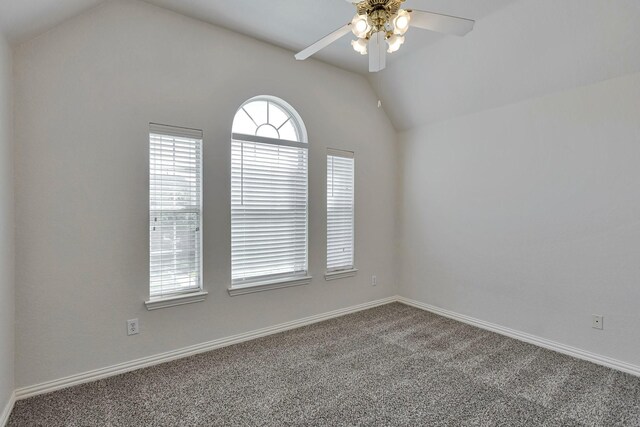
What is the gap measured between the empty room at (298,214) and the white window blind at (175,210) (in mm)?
→ 18

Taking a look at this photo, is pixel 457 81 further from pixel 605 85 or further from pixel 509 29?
pixel 605 85

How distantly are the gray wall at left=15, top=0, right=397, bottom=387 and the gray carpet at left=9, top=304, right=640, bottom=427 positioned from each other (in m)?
0.33

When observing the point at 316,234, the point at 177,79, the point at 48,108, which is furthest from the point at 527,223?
the point at 48,108

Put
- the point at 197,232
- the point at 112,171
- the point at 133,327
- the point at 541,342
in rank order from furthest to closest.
A: the point at 541,342
the point at 197,232
the point at 133,327
the point at 112,171

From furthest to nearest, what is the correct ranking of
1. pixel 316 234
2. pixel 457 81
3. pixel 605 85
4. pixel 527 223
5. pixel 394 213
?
1. pixel 394 213
2. pixel 316 234
3. pixel 457 81
4. pixel 527 223
5. pixel 605 85

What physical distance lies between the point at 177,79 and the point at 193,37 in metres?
0.41

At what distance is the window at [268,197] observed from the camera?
10.4ft

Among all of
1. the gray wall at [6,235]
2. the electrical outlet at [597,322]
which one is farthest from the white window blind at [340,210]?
the gray wall at [6,235]

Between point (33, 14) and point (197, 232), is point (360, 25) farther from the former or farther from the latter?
point (197, 232)

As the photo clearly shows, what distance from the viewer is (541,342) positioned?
10.2 ft

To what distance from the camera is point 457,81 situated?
11.3 ft

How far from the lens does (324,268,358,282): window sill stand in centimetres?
382

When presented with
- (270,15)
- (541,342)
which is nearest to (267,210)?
(270,15)

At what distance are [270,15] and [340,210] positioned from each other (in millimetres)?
2123
